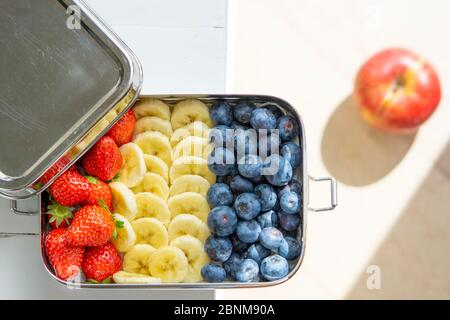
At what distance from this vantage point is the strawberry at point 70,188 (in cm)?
109

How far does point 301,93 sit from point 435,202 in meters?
0.35

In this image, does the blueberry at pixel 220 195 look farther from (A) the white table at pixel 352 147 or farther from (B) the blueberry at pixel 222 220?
(A) the white table at pixel 352 147

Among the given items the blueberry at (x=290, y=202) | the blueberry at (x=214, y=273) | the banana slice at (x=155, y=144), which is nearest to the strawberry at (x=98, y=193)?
the banana slice at (x=155, y=144)

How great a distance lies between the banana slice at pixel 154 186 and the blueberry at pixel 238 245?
0.14m

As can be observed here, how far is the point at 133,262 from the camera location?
1.15m

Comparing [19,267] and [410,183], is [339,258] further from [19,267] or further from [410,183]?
[19,267]

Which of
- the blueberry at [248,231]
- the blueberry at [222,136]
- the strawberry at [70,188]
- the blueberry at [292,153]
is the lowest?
the blueberry at [248,231]

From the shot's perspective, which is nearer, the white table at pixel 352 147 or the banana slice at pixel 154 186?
the banana slice at pixel 154 186

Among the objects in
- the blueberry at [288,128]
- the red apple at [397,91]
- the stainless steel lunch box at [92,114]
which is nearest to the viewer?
the stainless steel lunch box at [92,114]

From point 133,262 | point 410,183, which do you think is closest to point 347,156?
point 410,183

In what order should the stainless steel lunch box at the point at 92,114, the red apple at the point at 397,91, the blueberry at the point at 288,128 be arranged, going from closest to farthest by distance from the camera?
the stainless steel lunch box at the point at 92,114
the blueberry at the point at 288,128
the red apple at the point at 397,91

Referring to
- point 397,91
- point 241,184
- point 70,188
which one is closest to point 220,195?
point 241,184

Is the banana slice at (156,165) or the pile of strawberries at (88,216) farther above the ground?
the banana slice at (156,165)

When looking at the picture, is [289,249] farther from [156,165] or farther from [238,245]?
[156,165]
